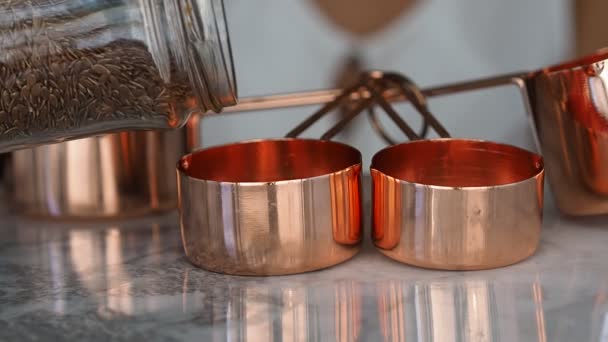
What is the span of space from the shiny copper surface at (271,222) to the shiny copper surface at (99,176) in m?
0.08

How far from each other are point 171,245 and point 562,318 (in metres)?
0.22

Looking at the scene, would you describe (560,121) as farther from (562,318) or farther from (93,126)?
(93,126)

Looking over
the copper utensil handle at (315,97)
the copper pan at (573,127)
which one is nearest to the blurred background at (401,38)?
the copper utensil handle at (315,97)

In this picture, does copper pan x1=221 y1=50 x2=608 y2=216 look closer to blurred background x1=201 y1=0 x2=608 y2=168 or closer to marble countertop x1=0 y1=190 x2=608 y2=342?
marble countertop x1=0 y1=190 x2=608 y2=342

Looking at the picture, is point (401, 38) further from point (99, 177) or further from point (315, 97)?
point (99, 177)

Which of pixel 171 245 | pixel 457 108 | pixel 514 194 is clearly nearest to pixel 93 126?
pixel 171 245

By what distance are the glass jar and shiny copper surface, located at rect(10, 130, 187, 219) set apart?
122 millimetres

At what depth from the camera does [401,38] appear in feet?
3.79

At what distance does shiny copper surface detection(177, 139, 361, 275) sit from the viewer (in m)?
0.43

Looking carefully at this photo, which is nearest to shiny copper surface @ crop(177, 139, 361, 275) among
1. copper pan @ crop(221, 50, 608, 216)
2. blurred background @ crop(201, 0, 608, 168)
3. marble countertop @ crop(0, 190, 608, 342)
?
marble countertop @ crop(0, 190, 608, 342)

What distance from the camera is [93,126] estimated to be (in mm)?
444

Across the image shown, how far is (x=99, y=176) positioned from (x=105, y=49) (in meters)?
0.15

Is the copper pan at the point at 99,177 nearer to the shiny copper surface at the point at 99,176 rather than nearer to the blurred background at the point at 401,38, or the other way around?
the shiny copper surface at the point at 99,176

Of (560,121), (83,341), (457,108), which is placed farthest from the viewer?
(457,108)
